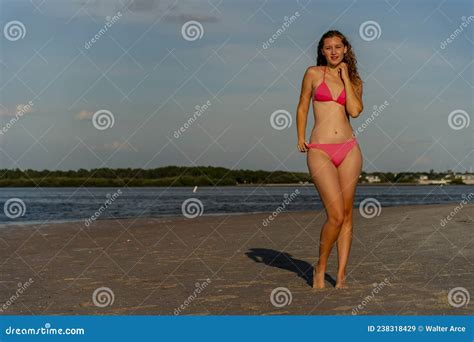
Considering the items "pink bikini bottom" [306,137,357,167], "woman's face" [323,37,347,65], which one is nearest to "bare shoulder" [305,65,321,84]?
"woman's face" [323,37,347,65]

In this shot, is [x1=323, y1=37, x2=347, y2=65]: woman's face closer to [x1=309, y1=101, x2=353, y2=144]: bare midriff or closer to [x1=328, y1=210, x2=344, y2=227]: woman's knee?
[x1=309, y1=101, x2=353, y2=144]: bare midriff

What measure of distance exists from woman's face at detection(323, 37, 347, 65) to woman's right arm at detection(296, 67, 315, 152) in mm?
193


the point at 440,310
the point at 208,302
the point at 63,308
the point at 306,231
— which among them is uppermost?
the point at 306,231

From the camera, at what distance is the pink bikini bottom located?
21.8 feet

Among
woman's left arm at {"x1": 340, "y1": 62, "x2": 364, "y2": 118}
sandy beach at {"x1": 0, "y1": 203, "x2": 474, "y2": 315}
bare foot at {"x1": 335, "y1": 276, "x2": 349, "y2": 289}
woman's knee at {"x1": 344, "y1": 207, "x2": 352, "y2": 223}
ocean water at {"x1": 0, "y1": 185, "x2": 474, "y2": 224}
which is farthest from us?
ocean water at {"x1": 0, "y1": 185, "x2": 474, "y2": 224}

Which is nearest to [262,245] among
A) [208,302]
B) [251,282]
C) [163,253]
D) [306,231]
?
[163,253]

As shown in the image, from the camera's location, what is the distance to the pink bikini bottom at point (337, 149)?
666cm

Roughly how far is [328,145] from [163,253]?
493cm

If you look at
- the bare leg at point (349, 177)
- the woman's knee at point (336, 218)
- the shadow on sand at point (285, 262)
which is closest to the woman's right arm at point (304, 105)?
the bare leg at point (349, 177)

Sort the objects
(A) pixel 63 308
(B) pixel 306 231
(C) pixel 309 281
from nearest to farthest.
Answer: (A) pixel 63 308
(C) pixel 309 281
(B) pixel 306 231

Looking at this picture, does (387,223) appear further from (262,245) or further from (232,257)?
(232,257)

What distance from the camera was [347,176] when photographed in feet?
22.1

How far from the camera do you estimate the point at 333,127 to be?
21.9 ft

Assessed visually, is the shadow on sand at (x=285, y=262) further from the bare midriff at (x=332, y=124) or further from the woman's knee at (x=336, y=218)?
the bare midriff at (x=332, y=124)
